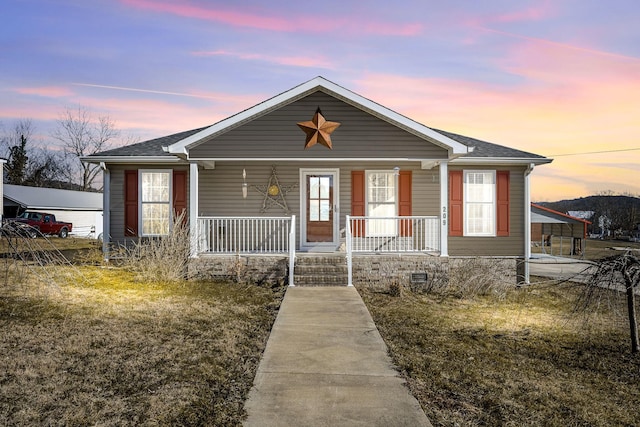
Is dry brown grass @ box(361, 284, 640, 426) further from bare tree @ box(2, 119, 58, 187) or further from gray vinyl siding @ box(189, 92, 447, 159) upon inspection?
bare tree @ box(2, 119, 58, 187)

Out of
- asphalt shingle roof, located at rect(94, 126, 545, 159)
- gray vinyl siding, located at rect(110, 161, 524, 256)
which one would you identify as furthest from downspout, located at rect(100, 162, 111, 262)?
asphalt shingle roof, located at rect(94, 126, 545, 159)

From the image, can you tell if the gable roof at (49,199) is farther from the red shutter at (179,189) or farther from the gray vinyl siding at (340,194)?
the red shutter at (179,189)

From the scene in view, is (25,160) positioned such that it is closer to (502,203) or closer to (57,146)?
A: (57,146)

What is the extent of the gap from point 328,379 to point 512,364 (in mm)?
2236

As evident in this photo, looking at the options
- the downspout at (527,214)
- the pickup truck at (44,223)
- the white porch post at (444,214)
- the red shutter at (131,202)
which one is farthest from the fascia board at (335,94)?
the pickup truck at (44,223)

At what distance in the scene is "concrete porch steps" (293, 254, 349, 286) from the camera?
9.70 meters

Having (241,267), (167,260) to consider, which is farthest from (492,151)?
(167,260)

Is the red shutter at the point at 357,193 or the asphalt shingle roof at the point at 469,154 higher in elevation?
the asphalt shingle roof at the point at 469,154

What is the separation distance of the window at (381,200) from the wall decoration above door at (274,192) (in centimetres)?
221

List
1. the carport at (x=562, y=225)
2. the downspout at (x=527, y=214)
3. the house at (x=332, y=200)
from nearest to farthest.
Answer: the house at (x=332, y=200) < the downspout at (x=527, y=214) < the carport at (x=562, y=225)

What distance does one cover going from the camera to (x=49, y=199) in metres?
32.8

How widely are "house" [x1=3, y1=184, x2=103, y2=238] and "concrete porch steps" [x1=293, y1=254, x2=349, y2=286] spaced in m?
28.2

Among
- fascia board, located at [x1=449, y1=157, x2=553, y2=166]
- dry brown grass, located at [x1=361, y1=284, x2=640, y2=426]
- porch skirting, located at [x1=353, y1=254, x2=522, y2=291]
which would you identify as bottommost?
dry brown grass, located at [x1=361, y1=284, x2=640, y2=426]

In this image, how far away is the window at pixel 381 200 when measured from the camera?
12.1 m
